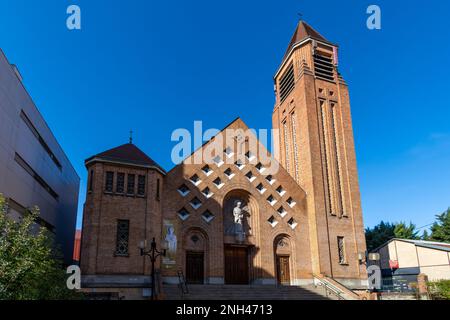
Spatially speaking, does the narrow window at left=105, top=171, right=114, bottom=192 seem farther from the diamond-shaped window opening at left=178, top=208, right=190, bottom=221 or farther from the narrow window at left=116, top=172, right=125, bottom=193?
the diamond-shaped window opening at left=178, top=208, right=190, bottom=221

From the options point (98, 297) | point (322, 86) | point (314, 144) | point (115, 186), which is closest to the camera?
point (98, 297)

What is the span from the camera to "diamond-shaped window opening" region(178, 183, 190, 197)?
23.7m

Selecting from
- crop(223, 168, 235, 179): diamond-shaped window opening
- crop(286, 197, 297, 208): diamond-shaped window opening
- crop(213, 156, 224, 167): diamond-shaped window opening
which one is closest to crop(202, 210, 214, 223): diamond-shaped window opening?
crop(223, 168, 235, 179): diamond-shaped window opening

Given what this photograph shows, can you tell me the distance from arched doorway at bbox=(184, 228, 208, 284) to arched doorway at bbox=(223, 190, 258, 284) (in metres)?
1.55

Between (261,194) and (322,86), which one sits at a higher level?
(322,86)

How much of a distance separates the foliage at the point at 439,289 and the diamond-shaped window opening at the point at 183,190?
1543cm

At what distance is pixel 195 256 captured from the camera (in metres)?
23.2

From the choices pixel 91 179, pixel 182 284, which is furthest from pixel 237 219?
pixel 91 179

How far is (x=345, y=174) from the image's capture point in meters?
27.7

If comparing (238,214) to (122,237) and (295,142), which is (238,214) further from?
(295,142)

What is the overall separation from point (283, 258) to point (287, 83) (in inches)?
572

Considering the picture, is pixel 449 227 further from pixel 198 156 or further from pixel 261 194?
pixel 198 156

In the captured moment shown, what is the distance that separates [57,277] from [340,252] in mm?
18123
